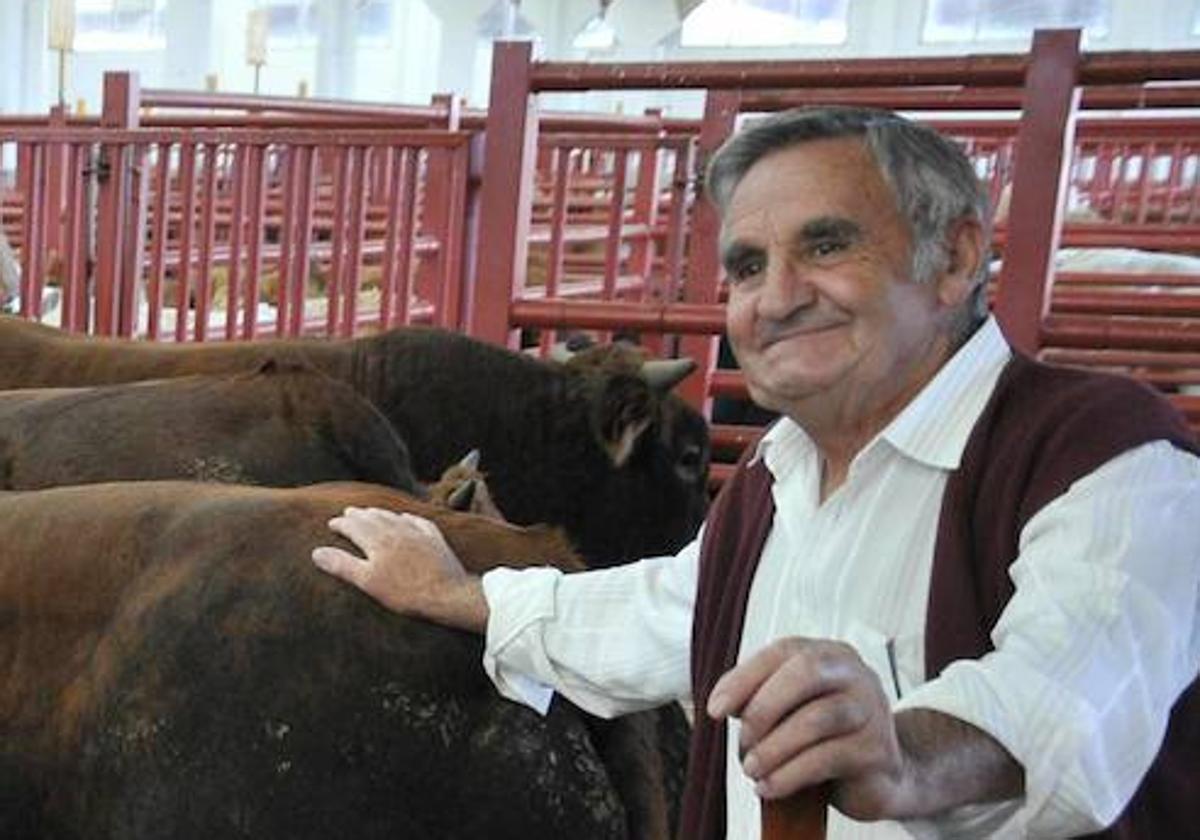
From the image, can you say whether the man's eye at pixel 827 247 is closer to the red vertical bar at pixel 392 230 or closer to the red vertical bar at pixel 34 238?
the red vertical bar at pixel 392 230

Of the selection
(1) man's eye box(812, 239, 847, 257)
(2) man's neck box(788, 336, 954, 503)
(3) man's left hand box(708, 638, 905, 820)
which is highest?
(1) man's eye box(812, 239, 847, 257)

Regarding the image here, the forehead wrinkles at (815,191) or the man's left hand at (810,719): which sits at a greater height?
the forehead wrinkles at (815,191)

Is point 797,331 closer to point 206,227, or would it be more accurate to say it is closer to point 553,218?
point 553,218

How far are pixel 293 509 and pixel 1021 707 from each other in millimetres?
1118

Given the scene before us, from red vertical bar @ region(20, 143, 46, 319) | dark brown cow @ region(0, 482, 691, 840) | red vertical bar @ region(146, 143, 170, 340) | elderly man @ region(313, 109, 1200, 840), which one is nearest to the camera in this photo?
elderly man @ region(313, 109, 1200, 840)

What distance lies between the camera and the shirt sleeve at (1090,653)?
1.29 meters

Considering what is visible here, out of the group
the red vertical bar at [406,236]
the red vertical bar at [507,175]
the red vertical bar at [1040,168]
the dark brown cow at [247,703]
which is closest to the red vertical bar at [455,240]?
the red vertical bar at [406,236]

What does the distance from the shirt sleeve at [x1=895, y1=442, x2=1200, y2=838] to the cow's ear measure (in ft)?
8.78

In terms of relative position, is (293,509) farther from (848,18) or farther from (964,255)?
(848,18)

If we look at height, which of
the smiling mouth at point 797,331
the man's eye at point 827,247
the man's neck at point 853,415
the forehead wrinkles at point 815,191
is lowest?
the man's neck at point 853,415

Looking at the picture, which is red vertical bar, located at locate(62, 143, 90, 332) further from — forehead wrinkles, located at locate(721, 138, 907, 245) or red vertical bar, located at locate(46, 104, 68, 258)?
forehead wrinkles, located at locate(721, 138, 907, 245)

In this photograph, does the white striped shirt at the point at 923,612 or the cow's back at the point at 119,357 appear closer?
the white striped shirt at the point at 923,612

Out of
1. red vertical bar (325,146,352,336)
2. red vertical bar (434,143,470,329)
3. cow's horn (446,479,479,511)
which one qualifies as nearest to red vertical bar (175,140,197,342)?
red vertical bar (325,146,352,336)

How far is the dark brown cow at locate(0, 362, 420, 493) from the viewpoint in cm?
318
